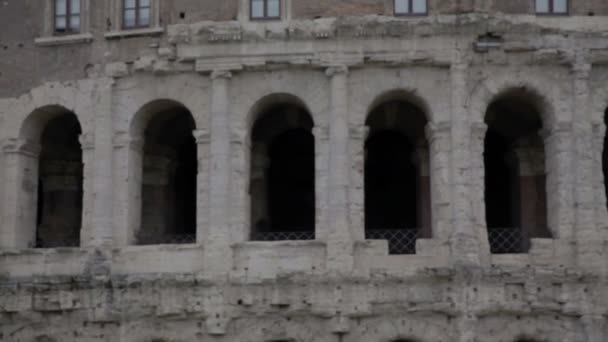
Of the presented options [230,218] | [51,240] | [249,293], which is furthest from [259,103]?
[51,240]

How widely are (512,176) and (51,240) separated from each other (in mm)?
10193

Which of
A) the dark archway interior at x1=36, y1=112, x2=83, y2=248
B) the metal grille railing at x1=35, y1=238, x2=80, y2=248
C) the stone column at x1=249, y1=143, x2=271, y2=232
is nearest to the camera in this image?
the stone column at x1=249, y1=143, x2=271, y2=232

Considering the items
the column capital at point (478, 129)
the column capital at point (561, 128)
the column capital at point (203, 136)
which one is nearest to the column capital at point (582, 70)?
the column capital at point (561, 128)

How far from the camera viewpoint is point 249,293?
19.7m

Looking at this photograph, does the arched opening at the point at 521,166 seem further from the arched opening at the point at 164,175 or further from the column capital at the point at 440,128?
the arched opening at the point at 164,175

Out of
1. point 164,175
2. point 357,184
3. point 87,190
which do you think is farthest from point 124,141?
point 357,184

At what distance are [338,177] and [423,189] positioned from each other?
262 cm

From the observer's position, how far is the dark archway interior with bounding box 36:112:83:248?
2344 centimetres

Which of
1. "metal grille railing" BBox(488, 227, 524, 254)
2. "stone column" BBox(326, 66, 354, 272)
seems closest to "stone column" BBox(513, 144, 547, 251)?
"metal grille railing" BBox(488, 227, 524, 254)

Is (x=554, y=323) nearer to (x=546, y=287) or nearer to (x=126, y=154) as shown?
(x=546, y=287)

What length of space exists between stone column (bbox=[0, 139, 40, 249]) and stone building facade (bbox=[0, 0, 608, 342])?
1.7 inches

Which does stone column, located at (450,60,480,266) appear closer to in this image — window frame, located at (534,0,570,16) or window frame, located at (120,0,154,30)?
window frame, located at (534,0,570,16)

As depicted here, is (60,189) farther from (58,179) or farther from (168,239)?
(168,239)

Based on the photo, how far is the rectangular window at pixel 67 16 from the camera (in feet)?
71.7
